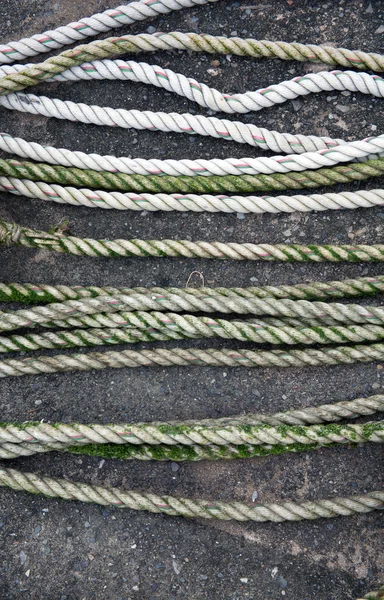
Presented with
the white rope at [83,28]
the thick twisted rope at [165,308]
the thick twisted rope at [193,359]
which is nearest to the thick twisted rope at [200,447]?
the thick twisted rope at [193,359]

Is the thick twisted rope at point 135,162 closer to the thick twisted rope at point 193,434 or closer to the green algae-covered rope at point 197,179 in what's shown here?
the green algae-covered rope at point 197,179

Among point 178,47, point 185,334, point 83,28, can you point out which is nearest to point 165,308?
point 185,334

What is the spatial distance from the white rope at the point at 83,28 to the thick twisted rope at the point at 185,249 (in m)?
0.69

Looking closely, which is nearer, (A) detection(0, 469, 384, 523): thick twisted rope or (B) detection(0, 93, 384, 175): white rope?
(A) detection(0, 469, 384, 523): thick twisted rope

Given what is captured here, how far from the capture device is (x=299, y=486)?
231 cm

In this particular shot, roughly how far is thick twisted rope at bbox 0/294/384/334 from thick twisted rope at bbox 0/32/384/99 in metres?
0.85

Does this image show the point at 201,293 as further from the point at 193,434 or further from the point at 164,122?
the point at 164,122

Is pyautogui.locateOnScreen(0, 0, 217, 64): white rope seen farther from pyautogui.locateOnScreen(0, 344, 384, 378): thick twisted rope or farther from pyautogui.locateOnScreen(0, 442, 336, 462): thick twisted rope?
pyautogui.locateOnScreen(0, 442, 336, 462): thick twisted rope

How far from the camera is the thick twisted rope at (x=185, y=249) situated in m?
2.37

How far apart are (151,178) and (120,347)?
0.62m

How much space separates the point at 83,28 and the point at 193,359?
1315mm

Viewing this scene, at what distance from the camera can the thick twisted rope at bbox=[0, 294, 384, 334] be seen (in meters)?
2.30

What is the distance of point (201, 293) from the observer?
2.37m

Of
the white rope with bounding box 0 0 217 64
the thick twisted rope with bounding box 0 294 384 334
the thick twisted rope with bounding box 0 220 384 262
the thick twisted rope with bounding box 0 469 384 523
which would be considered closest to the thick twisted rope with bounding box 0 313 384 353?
the thick twisted rope with bounding box 0 294 384 334
